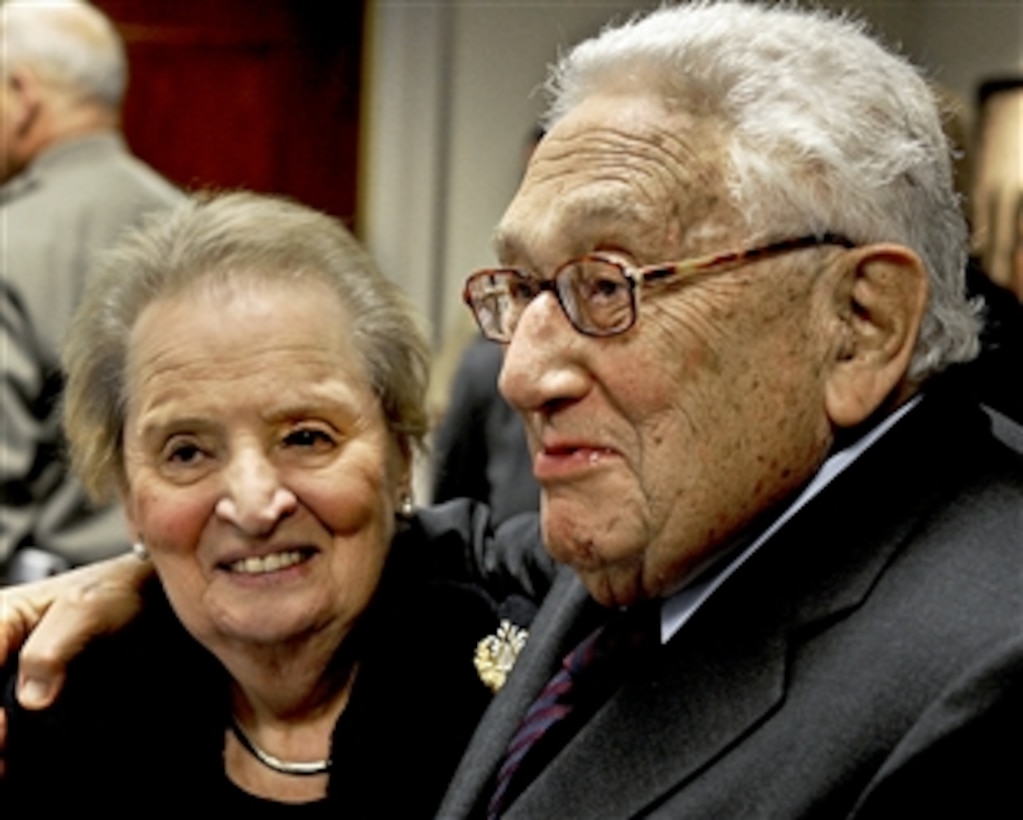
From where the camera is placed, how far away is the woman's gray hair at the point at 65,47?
3.73 m

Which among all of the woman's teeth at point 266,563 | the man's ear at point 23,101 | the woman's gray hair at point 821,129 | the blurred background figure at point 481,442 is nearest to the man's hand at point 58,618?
the woman's teeth at point 266,563

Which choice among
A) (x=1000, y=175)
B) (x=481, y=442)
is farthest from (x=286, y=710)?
(x=1000, y=175)

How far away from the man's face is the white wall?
245 centimetres

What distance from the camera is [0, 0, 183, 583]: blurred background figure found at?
3.35m

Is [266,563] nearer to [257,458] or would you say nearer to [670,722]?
[257,458]

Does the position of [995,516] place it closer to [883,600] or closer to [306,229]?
[883,600]

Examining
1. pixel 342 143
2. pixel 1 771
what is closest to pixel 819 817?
pixel 1 771

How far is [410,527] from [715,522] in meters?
0.63

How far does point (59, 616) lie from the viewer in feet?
6.84

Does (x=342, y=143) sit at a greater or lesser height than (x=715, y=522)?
lesser

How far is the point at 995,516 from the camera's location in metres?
1.47

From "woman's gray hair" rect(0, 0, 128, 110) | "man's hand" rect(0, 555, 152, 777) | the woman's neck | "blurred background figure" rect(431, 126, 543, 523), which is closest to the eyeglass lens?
the woman's neck

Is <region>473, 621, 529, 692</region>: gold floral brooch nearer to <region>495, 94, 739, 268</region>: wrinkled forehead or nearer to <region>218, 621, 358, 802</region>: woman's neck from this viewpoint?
<region>218, 621, 358, 802</region>: woman's neck

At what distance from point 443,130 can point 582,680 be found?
3061 millimetres
